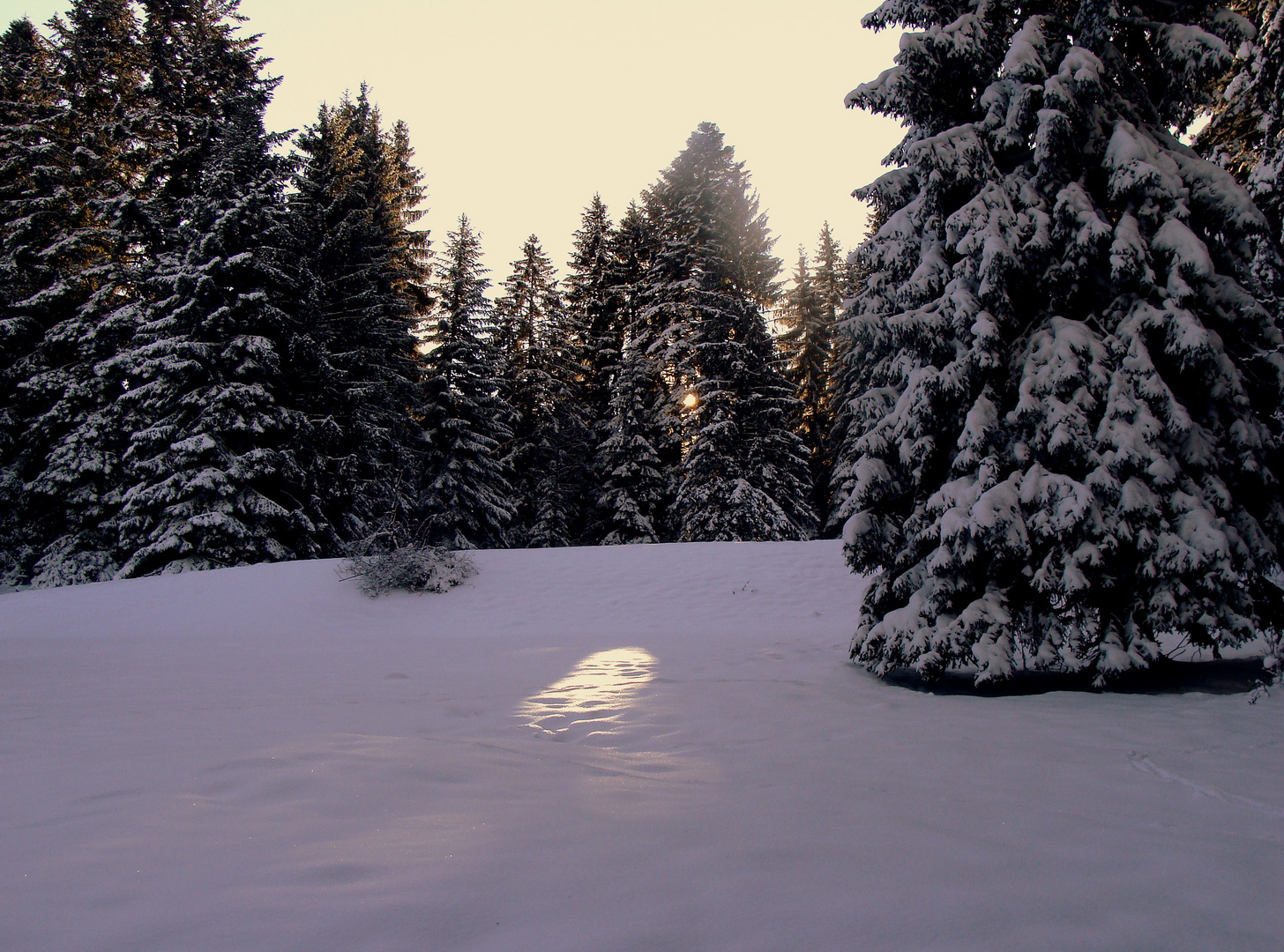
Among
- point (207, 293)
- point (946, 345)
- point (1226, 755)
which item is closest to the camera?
point (1226, 755)

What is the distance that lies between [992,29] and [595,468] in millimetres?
22324

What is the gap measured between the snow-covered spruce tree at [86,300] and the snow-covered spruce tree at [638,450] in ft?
52.5

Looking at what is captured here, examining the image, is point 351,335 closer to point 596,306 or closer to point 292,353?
point 292,353

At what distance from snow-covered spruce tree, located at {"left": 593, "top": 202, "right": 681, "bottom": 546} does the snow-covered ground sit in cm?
1980

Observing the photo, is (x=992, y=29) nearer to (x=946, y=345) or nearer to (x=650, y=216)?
(x=946, y=345)

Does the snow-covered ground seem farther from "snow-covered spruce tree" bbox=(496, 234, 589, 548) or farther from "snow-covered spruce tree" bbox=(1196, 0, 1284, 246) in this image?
"snow-covered spruce tree" bbox=(496, 234, 589, 548)

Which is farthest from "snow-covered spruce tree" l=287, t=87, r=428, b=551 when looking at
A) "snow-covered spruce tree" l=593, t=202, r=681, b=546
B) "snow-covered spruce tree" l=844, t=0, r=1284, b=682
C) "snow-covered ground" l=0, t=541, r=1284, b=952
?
"snow-covered spruce tree" l=844, t=0, r=1284, b=682

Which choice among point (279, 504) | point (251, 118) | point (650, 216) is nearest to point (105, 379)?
point (279, 504)

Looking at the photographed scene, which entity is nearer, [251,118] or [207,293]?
[207,293]

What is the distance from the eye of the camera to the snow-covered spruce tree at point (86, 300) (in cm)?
2022

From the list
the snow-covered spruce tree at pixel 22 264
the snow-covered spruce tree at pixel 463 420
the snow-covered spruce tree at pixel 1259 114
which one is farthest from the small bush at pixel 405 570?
the snow-covered spruce tree at pixel 22 264

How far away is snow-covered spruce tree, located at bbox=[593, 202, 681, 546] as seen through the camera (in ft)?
86.6

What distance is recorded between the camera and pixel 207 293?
736 inches

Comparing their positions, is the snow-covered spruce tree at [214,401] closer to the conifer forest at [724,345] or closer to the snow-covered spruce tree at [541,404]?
the conifer forest at [724,345]
